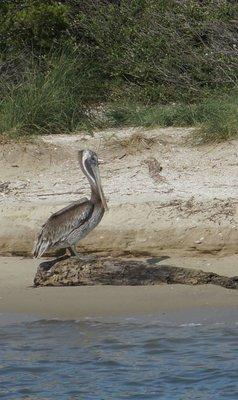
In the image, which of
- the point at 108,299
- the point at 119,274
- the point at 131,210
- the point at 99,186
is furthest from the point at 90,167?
the point at 108,299

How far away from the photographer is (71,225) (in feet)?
27.2

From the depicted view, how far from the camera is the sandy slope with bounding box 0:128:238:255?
28.4 feet

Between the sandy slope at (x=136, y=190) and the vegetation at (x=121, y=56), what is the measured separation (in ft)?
2.78

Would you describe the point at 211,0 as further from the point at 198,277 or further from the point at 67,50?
the point at 198,277

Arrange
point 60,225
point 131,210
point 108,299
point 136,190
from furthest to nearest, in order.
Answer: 1. point 136,190
2. point 131,210
3. point 60,225
4. point 108,299

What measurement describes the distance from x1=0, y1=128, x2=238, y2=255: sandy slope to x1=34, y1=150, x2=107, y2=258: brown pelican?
1.25 feet

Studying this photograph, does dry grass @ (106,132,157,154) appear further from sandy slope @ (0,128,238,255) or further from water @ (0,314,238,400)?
water @ (0,314,238,400)

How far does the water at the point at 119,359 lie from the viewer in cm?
665

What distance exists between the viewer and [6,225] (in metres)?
8.88

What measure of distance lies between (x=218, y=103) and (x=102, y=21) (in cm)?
262

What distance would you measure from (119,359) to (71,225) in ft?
4.98

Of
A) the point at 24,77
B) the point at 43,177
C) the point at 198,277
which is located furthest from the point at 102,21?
the point at 198,277

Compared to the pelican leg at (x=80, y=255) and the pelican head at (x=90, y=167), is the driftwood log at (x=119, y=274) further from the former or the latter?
the pelican head at (x=90, y=167)

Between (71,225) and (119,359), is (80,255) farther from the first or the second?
(119,359)
